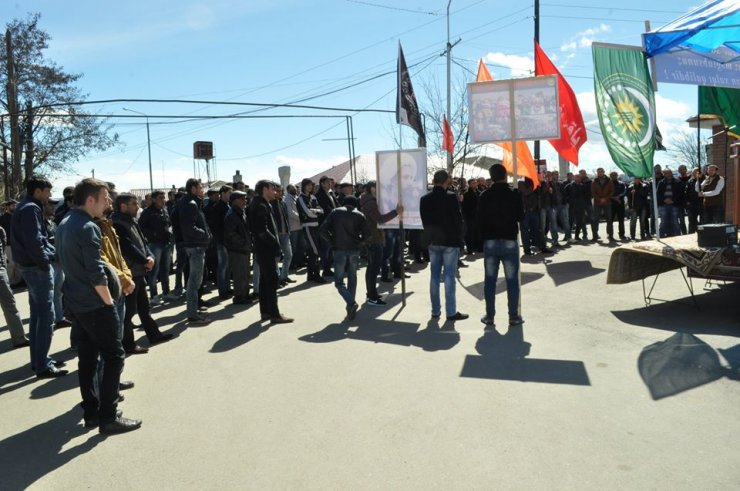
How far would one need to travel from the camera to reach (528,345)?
641 centimetres

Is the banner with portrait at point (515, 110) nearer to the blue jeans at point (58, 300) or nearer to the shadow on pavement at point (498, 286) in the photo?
the shadow on pavement at point (498, 286)

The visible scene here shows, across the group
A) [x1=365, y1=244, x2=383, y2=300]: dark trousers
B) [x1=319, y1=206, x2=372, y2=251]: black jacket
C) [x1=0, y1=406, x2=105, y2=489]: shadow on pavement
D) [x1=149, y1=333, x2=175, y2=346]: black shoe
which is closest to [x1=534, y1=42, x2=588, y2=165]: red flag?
[x1=365, y1=244, x2=383, y2=300]: dark trousers

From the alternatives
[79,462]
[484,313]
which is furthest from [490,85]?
[79,462]

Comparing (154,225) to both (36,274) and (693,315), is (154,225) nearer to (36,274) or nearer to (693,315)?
(36,274)

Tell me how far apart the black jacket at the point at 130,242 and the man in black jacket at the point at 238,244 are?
255cm

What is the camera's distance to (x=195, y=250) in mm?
8492

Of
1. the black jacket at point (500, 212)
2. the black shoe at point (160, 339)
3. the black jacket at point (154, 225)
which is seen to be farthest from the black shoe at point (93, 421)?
the black jacket at point (154, 225)

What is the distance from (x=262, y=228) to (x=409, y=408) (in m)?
4.24

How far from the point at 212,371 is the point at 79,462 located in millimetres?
2020

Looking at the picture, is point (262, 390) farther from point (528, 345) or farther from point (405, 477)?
point (528, 345)

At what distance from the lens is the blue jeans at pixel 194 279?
27.4ft

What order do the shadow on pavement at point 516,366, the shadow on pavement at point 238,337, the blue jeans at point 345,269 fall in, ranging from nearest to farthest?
the shadow on pavement at point 516,366
the shadow on pavement at point 238,337
the blue jeans at point 345,269

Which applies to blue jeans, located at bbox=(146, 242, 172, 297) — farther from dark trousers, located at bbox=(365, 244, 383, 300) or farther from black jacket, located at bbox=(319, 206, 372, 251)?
dark trousers, located at bbox=(365, 244, 383, 300)

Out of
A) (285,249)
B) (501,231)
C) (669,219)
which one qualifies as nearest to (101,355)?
(501,231)
